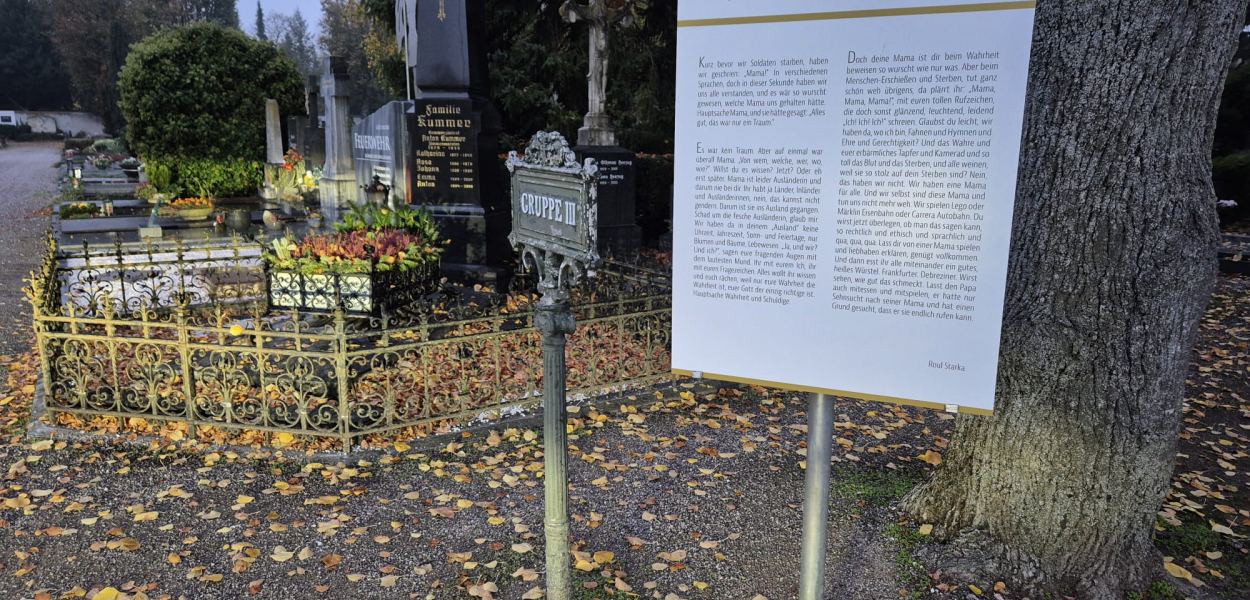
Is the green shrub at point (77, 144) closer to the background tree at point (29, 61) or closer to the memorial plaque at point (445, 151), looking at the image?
the background tree at point (29, 61)

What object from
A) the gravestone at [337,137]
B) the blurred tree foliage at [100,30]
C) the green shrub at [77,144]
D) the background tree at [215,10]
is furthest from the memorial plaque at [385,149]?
the background tree at [215,10]

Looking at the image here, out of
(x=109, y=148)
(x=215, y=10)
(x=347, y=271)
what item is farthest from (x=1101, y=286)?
(x=215, y=10)

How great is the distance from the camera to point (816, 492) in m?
2.99

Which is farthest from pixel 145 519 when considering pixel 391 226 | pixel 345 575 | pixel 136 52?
pixel 136 52

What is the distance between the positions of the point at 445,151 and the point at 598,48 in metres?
6.08

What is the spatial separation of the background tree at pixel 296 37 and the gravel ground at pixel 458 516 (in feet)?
281

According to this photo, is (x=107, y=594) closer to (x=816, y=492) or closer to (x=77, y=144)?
(x=816, y=492)

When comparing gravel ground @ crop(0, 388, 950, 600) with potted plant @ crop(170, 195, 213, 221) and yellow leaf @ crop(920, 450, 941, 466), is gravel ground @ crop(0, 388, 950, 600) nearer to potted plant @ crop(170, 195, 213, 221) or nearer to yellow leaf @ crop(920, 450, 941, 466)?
yellow leaf @ crop(920, 450, 941, 466)

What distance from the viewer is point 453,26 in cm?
945

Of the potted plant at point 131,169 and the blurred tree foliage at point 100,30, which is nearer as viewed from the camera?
→ the potted plant at point 131,169

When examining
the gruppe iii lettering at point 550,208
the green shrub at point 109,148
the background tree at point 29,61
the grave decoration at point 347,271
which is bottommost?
the grave decoration at point 347,271

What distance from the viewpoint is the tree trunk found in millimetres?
3266

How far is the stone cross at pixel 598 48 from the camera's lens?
14.4m

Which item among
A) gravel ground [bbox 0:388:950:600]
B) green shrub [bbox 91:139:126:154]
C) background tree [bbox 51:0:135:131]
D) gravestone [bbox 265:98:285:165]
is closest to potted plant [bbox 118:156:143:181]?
gravestone [bbox 265:98:285:165]
